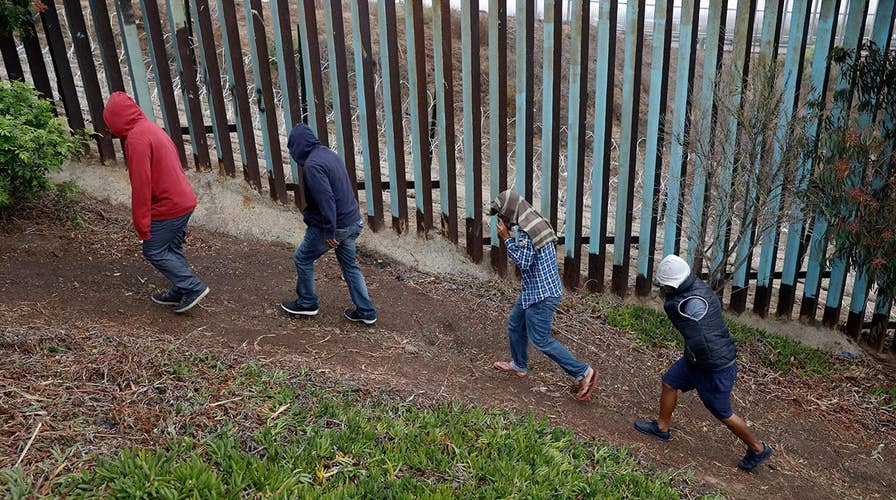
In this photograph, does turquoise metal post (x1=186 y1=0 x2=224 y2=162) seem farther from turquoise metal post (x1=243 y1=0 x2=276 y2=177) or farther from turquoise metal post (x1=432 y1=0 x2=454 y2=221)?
turquoise metal post (x1=432 y1=0 x2=454 y2=221)

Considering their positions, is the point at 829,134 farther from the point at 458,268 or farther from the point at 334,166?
the point at 334,166

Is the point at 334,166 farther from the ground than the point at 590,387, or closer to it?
farther from the ground

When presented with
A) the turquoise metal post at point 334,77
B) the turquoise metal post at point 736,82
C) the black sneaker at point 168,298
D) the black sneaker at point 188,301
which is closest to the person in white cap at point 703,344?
the turquoise metal post at point 736,82

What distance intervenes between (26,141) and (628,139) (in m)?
5.21

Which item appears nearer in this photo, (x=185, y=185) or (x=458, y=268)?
(x=185, y=185)

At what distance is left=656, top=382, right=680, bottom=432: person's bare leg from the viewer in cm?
474

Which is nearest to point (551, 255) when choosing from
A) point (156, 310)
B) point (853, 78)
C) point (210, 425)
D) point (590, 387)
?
point (590, 387)

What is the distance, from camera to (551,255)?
184 inches

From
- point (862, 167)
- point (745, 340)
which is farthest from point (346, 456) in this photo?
point (862, 167)

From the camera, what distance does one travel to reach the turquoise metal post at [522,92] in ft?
21.0

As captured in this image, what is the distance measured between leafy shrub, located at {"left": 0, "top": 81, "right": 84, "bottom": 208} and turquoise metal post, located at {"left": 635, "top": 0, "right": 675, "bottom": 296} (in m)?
5.17

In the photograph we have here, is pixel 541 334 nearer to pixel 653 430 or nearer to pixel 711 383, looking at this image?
pixel 653 430

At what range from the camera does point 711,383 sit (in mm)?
4484

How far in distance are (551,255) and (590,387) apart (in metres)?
A: 1.08
